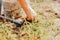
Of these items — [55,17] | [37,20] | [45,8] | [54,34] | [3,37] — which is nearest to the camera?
[3,37]

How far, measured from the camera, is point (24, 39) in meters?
1.86

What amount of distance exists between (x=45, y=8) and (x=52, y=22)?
1.56 ft

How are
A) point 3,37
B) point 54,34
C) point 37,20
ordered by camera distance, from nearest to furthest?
1. point 3,37
2. point 54,34
3. point 37,20

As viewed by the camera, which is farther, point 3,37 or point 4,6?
point 4,6

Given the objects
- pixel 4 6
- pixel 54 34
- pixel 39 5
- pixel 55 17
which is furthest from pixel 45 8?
pixel 54 34

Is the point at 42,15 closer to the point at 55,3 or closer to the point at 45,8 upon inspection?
the point at 45,8

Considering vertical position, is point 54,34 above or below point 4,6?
below

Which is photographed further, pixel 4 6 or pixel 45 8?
pixel 45 8

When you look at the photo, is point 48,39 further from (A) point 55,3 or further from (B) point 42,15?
(A) point 55,3

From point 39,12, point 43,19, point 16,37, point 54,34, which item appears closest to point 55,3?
point 39,12

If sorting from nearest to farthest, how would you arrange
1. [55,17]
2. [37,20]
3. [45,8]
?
[37,20] → [55,17] → [45,8]

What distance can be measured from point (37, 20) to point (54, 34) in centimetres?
31

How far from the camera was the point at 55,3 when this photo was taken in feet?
9.28

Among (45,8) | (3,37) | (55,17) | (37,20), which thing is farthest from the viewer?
(45,8)
